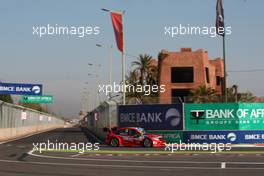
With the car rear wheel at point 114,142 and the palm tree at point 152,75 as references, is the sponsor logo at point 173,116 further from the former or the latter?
the palm tree at point 152,75

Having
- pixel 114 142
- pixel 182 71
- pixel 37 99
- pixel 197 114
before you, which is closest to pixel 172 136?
pixel 197 114

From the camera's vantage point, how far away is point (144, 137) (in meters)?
30.4

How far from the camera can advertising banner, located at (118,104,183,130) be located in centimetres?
3372

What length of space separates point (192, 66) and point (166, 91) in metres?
5.73

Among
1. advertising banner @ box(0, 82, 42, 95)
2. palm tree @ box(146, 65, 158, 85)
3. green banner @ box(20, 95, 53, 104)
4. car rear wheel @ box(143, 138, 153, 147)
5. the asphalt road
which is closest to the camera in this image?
the asphalt road

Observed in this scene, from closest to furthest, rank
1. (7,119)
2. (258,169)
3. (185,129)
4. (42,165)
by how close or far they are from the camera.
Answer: (258,169) → (42,165) → (185,129) → (7,119)

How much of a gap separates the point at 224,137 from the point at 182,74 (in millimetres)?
49681

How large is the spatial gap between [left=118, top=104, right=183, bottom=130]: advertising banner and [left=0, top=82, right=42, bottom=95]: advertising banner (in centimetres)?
2637

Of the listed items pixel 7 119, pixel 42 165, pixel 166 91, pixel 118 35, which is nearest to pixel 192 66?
pixel 166 91

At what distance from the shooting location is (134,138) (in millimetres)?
30719

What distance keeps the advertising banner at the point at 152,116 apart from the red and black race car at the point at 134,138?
314 cm

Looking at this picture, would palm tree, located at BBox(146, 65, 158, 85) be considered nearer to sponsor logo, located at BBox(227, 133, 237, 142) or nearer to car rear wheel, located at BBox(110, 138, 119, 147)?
sponsor logo, located at BBox(227, 133, 237, 142)

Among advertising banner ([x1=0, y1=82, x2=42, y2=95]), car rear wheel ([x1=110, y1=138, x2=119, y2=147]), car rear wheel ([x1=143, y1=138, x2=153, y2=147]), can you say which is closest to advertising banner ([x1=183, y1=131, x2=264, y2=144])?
car rear wheel ([x1=143, y1=138, x2=153, y2=147])

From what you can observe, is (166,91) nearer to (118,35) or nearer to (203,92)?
(203,92)
